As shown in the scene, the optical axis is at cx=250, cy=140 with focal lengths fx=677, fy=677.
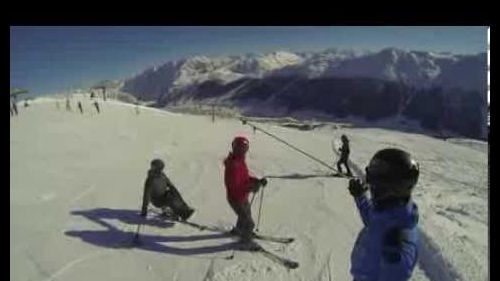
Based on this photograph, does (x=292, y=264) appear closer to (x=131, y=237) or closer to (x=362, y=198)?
(x=131, y=237)

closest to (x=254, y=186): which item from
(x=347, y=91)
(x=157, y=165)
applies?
(x=157, y=165)

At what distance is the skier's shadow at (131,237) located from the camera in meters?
4.61

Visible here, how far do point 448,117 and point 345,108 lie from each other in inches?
165

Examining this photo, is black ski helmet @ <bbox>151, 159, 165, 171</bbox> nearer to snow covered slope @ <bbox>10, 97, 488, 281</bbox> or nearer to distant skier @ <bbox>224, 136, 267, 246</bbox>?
snow covered slope @ <bbox>10, 97, 488, 281</bbox>

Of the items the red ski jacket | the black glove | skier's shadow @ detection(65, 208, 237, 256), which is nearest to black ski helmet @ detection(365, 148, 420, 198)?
the black glove

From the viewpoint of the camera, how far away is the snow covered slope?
14.1ft

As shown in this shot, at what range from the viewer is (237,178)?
14.8 feet

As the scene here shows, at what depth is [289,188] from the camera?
6.34m

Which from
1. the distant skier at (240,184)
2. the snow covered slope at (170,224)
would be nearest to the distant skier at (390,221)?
the snow covered slope at (170,224)

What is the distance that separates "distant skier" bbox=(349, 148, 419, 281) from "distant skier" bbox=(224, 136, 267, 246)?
6.32 ft

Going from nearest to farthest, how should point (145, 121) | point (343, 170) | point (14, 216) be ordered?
point (14, 216), point (343, 170), point (145, 121)
